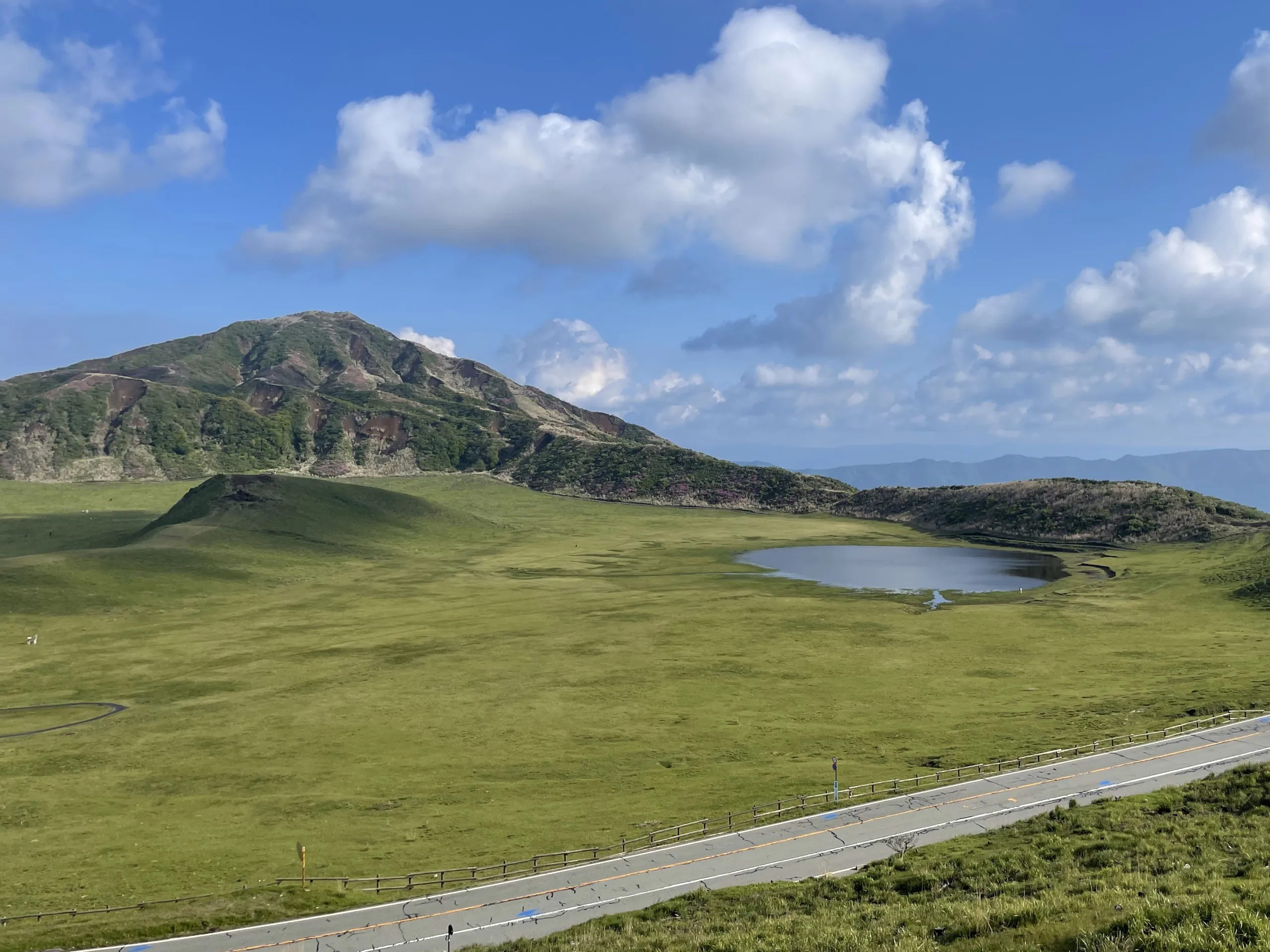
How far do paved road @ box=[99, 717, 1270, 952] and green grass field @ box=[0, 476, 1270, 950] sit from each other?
11.2 feet

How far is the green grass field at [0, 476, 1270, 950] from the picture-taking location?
42.8 meters

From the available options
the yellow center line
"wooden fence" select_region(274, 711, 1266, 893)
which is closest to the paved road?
the yellow center line

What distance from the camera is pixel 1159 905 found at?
19219mm

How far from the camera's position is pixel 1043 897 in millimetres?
23000

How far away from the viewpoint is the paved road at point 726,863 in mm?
31609

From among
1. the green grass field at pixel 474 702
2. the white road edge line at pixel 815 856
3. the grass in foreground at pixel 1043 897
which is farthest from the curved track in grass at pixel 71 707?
the grass in foreground at pixel 1043 897

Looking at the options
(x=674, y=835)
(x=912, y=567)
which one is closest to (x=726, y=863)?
(x=674, y=835)

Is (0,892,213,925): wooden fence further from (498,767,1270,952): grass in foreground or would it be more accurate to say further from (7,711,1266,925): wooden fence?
(498,767,1270,952): grass in foreground

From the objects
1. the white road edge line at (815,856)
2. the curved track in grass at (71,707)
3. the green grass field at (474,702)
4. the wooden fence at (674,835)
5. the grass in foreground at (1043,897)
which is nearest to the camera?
the grass in foreground at (1043,897)

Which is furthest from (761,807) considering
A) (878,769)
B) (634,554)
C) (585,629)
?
(634,554)

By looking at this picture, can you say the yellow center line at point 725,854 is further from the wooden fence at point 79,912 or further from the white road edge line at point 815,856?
the wooden fence at point 79,912

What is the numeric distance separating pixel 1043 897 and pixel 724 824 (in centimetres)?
2134

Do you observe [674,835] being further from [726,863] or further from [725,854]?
[726,863]

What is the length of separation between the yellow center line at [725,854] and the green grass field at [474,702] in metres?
3.19
